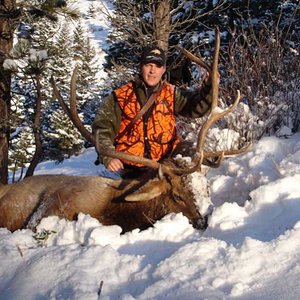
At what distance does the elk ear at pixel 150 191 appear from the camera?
4.57 meters

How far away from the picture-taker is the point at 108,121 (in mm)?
5363

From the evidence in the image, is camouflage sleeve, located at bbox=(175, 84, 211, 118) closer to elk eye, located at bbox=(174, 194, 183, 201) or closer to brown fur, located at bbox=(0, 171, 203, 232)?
brown fur, located at bbox=(0, 171, 203, 232)

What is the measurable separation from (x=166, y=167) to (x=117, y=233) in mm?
1163

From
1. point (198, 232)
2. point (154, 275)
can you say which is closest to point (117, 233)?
point (198, 232)

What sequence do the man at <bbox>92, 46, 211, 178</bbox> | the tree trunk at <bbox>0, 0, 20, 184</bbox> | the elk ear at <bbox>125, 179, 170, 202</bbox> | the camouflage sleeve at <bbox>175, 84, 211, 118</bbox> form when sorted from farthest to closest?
the tree trunk at <bbox>0, 0, 20, 184</bbox>
the man at <bbox>92, 46, 211, 178</bbox>
the camouflage sleeve at <bbox>175, 84, 211, 118</bbox>
the elk ear at <bbox>125, 179, 170, 202</bbox>

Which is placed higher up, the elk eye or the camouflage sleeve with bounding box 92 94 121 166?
the camouflage sleeve with bounding box 92 94 121 166

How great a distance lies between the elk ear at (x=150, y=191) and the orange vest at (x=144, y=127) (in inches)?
32.0

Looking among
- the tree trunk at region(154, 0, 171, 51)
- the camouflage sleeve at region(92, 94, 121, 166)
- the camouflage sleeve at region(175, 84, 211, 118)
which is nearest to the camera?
the camouflage sleeve at region(92, 94, 121, 166)

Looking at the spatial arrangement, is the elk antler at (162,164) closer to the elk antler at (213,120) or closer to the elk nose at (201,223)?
the elk antler at (213,120)

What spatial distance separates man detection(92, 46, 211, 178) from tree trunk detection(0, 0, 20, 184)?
271 centimetres

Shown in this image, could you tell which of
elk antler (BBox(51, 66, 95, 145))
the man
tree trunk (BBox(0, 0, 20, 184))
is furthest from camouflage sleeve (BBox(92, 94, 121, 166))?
tree trunk (BBox(0, 0, 20, 184))

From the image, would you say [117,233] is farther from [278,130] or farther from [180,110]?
[278,130]

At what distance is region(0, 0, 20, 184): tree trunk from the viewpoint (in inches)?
296

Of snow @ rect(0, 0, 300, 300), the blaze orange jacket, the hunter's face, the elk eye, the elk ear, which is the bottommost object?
the elk eye
